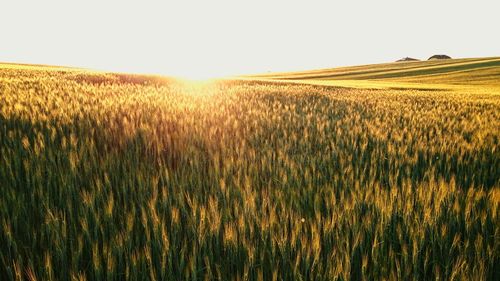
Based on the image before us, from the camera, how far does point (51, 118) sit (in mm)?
4277

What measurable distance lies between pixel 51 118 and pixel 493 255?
4.43m

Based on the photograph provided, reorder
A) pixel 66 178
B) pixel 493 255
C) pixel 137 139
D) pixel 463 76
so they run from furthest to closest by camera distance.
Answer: pixel 463 76 → pixel 137 139 → pixel 66 178 → pixel 493 255

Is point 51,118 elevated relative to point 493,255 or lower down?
elevated

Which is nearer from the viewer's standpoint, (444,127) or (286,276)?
(286,276)

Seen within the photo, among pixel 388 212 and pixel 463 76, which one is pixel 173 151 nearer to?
pixel 388 212

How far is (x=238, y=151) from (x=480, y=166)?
2.49 metres

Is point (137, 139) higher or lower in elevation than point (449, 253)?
higher

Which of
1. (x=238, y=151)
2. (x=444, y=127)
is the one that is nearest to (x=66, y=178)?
(x=238, y=151)

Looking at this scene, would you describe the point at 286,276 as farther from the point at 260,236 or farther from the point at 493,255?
the point at 493,255

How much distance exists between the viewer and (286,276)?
1.48m

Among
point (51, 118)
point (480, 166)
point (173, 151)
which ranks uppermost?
point (51, 118)

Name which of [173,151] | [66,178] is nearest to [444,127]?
[173,151]

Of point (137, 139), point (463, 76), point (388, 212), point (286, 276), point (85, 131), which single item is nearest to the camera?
point (286, 276)

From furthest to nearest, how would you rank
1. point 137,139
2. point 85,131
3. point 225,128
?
point 225,128
point 85,131
point 137,139
